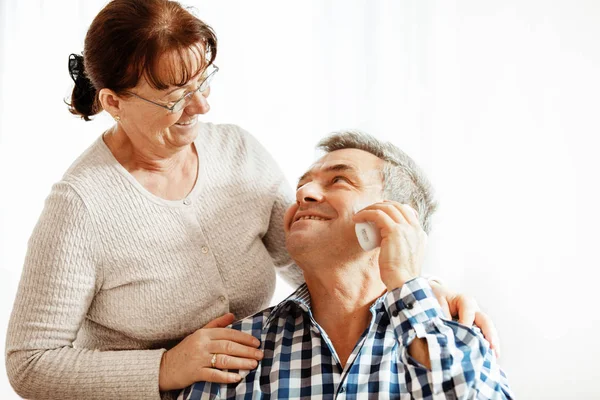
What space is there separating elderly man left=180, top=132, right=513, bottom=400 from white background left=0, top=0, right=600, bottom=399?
32.3 inches

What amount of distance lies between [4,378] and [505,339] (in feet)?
8.06

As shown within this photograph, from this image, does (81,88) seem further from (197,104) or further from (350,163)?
(350,163)

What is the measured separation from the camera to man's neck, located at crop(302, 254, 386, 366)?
1856 millimetres

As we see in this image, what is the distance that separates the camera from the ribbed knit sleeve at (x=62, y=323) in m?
1.78

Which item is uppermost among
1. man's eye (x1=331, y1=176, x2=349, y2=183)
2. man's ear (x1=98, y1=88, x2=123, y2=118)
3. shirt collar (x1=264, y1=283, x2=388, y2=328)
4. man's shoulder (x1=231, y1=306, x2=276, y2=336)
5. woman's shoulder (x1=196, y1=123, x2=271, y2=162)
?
man's ear (x1=98, y1=88, x2=123, y2=118)

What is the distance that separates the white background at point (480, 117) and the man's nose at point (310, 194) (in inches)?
42.2

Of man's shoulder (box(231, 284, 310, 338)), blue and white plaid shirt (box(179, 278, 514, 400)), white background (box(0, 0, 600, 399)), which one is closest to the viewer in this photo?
blue and white plaid shirt (box(179, 278, 514, 400))

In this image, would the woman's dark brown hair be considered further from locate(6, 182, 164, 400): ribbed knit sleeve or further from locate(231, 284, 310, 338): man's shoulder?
locate(231, 284, 310, 338): man's shoulder

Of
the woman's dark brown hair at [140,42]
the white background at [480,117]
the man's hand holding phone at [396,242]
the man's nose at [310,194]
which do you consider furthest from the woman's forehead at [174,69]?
the white background at [480,117]

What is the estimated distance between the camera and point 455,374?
1.57 meters

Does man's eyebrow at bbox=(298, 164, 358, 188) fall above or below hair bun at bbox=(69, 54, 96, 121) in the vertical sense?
below

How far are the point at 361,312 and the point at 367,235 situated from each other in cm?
25

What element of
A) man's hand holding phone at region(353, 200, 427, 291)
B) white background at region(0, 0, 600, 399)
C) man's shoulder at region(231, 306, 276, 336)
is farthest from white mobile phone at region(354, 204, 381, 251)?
white background at region(0, 0, 600, 399)

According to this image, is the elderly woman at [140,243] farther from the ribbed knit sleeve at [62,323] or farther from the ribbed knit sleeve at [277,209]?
the ribbed knit sleeve at [277,209]
